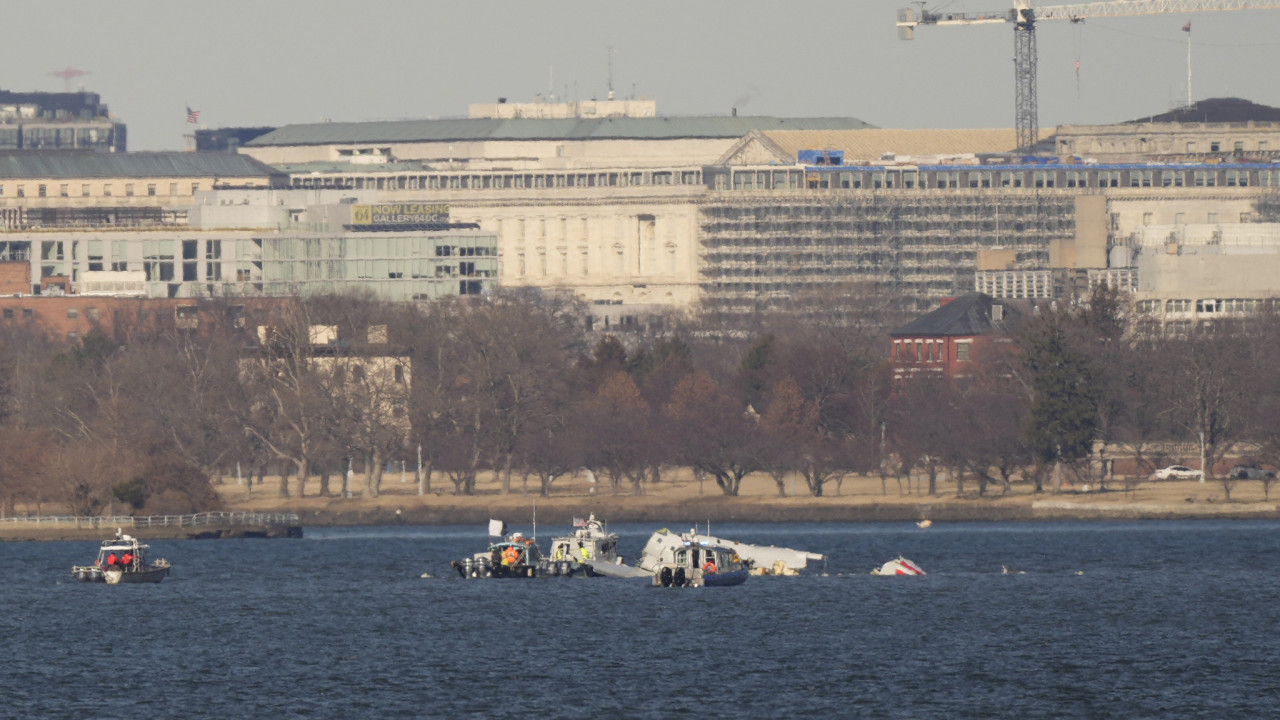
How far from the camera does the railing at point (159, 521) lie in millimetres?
169000

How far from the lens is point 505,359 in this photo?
19475cm

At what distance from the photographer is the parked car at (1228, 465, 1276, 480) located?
18262 cm

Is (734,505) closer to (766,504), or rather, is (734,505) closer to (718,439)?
(766,504)

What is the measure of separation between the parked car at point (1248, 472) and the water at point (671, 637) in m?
24.1

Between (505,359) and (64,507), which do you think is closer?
(64,507)

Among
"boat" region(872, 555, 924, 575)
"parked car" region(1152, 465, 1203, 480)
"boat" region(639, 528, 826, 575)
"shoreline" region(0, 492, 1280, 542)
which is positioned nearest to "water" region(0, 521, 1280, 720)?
"boat" region(872, 555, 924, 575)

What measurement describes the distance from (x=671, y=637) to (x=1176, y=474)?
76.3 metres

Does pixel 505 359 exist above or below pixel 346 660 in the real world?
above

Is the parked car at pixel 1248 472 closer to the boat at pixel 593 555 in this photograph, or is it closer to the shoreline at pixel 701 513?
the shoreline at pixel 701 513

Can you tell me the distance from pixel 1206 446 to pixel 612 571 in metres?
55.1

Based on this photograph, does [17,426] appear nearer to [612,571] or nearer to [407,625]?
[612,571]

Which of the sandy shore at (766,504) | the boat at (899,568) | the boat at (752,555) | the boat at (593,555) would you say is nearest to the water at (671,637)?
the boat at (899,568)

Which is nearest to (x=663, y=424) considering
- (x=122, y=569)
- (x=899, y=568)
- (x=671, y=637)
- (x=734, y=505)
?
(x=734, y=505)

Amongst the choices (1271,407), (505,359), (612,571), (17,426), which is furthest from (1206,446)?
(17,426)
